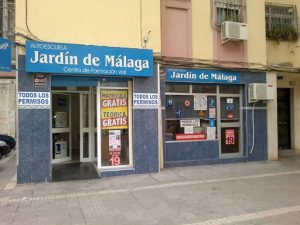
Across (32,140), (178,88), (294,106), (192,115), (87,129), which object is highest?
(178,88)

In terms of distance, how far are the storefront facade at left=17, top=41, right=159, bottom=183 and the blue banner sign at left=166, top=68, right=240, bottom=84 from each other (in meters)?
0.83

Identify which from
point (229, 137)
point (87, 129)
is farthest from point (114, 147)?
point (229, 137)

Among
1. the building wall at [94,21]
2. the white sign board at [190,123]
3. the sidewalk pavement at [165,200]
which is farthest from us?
the white sign board at [190,123]

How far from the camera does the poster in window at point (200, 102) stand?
10.7 meters

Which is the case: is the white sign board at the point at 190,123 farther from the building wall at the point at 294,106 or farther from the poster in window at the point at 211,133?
the building wall at the point at 294,106

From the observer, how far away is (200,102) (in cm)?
1070

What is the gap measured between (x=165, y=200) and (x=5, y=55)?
189 inches

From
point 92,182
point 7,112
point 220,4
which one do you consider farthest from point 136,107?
point 7,112

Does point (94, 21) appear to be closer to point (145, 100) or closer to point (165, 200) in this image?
point (145, 100)

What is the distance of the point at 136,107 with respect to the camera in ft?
30.6

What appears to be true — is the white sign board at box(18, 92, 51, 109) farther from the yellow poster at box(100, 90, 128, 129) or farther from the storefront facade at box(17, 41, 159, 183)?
the yellow poster at box(100, 90, 128, 129)

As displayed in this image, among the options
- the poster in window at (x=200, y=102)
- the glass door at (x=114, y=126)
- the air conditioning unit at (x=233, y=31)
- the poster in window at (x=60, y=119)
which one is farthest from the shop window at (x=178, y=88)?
the poster in window at (x=60, y=119)

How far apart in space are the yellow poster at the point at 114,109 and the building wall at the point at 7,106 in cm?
986

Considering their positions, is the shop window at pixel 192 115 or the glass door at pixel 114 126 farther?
the shop window at pixel 192 115
